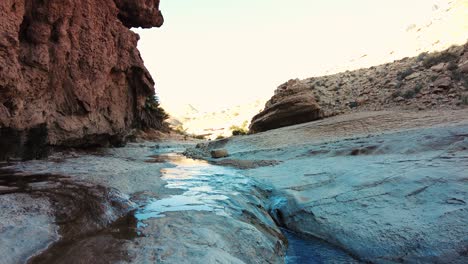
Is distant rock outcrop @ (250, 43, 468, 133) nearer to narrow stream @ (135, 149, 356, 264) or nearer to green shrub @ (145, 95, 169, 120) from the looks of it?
narrow stream @ (135, 149, 356, 264)

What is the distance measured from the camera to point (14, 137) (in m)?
6.36

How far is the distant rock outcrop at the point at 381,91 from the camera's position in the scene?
400 inches

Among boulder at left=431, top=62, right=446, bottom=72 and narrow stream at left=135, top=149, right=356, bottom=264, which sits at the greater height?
boulder at left=431, top=62, right=446, bottom=72

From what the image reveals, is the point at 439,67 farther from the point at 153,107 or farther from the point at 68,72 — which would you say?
the point at 153,107

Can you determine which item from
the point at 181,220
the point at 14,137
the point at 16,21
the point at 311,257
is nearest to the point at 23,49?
the point at 16,21

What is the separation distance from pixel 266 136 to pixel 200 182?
7298mm

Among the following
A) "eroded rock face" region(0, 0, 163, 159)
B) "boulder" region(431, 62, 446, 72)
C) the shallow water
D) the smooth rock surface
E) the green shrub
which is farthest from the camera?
the green shrub

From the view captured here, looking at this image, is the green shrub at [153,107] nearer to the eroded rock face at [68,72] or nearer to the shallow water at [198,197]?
the eroded rock face at [68,72]

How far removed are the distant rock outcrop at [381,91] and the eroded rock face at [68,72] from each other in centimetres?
721

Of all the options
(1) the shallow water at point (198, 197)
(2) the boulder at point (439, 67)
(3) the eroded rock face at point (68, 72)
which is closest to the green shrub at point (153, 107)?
(3) the eroded rock face at point (68, 72)

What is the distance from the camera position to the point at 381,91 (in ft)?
42.4

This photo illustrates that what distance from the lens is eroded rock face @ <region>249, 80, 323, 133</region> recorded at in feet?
45.8

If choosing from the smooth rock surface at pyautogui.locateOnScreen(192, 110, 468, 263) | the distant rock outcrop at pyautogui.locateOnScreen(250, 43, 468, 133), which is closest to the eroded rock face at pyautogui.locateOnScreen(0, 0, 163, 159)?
the smooth rock surface at pyautogui.locateOnScreen(192, 110, 468, 263)

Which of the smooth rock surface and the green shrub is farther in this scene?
the green shrub
